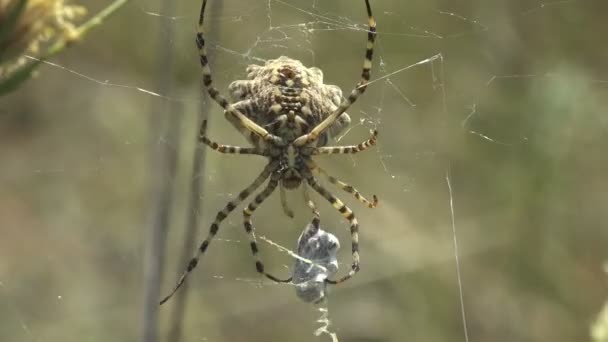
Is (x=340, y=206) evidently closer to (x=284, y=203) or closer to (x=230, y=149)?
(x=284, y=203)

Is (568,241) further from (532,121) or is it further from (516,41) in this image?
(516,41)

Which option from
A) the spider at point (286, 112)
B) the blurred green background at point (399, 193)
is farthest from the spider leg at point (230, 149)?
the blurred green background at point (399, 193)

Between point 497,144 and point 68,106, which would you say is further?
point 68,106

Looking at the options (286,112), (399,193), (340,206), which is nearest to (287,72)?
(286,112)

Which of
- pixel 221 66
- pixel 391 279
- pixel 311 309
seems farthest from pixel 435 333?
pixel 221 66

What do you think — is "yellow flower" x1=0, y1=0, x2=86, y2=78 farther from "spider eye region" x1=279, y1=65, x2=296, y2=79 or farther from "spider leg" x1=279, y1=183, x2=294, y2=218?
"spider leg" x1=279, y1=183, x2=294, y2=218

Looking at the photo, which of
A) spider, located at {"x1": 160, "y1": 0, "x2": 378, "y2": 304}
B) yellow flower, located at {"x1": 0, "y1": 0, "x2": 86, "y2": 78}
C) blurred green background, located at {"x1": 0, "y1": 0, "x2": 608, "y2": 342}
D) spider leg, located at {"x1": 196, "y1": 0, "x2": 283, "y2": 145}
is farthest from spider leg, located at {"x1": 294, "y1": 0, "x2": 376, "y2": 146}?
yellow flower, located at {"x1": 0, "y1": 0, "x2": 86, "y2": 78}
